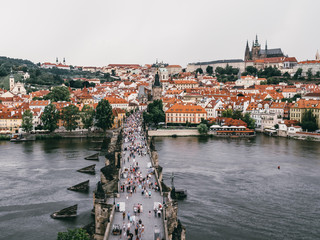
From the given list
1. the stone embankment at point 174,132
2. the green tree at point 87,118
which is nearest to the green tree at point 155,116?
the stone embankment at point 174,132

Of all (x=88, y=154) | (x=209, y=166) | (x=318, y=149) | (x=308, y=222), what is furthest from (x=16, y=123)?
(x=308, y=222)

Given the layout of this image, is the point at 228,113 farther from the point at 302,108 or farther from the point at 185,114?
the point at 302,108

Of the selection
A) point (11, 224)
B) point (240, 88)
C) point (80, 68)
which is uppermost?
point (80, 68)

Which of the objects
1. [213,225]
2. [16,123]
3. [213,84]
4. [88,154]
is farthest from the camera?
[213,84]

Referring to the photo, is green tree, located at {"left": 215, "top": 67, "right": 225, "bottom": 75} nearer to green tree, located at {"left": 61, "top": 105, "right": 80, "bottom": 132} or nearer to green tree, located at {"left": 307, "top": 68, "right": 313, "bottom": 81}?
green tree, located at {"left": 307, "top": 68, "right": 313, "bottom": 81}

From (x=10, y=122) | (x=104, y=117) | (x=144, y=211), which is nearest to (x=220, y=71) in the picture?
(x=104, y=117)

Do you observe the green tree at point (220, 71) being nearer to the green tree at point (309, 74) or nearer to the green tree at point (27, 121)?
the green tree at point (309, 74)

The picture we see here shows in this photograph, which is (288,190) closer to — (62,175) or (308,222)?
(308,222)
